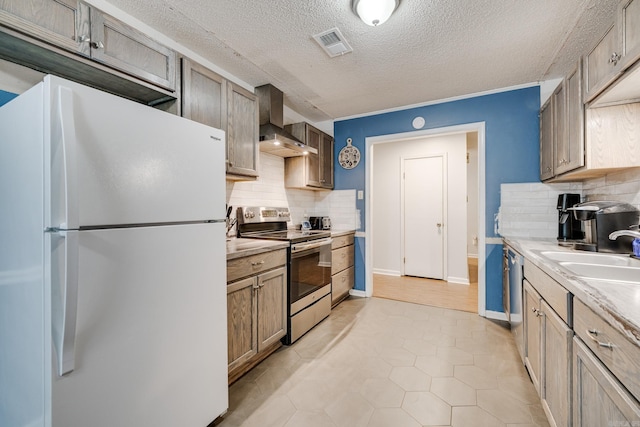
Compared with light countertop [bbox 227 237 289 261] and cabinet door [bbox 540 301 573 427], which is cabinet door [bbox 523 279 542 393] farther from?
→ light countertop [bbox 227 237 289 261]

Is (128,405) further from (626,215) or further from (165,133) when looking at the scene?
(626,215)

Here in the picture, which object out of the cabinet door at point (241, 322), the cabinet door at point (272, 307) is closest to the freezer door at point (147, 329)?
the cabinet door at point (241, 322)

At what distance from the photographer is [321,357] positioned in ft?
7.16

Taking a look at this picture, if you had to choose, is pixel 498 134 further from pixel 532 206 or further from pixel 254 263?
pixel 254 263

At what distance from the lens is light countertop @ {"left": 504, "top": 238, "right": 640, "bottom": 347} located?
0.74 meters

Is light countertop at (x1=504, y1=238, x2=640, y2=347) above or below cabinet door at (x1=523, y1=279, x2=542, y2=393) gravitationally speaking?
above

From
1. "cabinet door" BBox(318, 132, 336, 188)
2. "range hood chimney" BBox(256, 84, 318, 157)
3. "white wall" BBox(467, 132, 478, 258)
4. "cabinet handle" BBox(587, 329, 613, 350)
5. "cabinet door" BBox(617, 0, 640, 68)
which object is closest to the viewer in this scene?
"cabinet handle" BBox(587, 329, 613, 350)

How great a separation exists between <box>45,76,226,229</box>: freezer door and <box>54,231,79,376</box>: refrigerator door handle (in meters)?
0.07

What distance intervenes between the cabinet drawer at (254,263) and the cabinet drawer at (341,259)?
40.9 inches

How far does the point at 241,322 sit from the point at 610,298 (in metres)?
1.82

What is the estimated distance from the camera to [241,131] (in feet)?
7.47

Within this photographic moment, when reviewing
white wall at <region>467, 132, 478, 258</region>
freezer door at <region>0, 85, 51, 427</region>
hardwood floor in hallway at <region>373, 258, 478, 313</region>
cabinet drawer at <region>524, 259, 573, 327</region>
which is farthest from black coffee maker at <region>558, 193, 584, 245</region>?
freezer door at <region>0, 85, 51, 427</region>

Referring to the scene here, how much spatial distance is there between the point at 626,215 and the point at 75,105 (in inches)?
113

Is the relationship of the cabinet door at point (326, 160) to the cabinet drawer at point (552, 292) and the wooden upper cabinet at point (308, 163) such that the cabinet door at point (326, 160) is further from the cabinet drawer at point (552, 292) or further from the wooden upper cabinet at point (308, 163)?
the cabinet drawer at point (552, 292)
